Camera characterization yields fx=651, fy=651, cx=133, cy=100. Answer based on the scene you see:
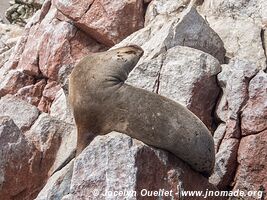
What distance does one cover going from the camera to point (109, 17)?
13.9 m

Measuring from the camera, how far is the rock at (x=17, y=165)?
30.3 ft

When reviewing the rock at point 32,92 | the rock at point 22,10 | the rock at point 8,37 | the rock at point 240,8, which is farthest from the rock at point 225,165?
the rock at point 22,10

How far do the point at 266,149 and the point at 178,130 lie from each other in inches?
64.0

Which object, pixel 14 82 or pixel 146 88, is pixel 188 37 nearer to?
pixel 146 88

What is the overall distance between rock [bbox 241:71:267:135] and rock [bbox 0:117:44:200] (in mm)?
3093

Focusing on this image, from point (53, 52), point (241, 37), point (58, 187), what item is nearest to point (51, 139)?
point (58, 187)

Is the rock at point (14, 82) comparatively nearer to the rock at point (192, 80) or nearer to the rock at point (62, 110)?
the rock at point (62, 110)

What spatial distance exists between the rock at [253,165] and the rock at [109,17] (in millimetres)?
5425

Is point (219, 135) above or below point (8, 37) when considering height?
above

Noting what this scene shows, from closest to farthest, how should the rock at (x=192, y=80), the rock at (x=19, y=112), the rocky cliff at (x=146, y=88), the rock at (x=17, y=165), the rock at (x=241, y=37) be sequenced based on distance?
1. the rocky cliff at (x=146, y=88)
2. the rock at (x=17, y=165)
3. the rock at (x=192, y=80)
4. the rock at (x=19, y=112)
5. the rock at (x=241, y=37)

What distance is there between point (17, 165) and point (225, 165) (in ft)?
9.72

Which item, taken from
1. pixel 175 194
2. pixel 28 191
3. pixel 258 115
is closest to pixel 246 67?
pixel 258 115

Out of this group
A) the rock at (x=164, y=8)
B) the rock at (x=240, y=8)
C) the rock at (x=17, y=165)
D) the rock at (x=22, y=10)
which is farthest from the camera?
the rock at (x=22, y=10)

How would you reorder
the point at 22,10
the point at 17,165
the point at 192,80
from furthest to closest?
the point at 22,10
the point at 192,80
the point at 17,165
